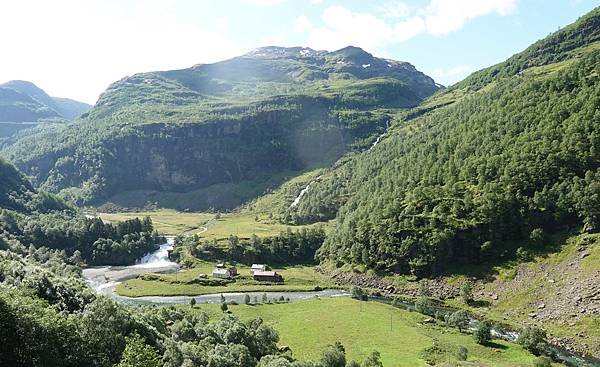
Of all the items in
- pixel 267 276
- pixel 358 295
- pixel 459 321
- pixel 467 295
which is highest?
pixel 459 321

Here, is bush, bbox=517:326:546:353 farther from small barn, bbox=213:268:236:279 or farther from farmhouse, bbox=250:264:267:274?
small barn, bbox=213:268:236:279

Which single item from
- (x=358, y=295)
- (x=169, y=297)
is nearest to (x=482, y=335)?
→ (x=358, y=295)

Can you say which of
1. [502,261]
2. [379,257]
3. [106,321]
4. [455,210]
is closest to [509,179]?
[455,210]

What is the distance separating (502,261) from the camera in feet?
486

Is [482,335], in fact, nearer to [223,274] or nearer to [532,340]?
[532,340]

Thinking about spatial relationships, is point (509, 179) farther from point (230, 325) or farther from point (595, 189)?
point (230, 325)

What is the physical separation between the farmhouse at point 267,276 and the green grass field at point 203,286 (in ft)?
6.88

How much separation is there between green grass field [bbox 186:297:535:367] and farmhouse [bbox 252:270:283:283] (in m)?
32.8

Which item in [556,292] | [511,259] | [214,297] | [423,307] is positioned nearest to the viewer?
[556,292]

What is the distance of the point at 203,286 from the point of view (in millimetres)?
164750

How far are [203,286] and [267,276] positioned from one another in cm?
2200

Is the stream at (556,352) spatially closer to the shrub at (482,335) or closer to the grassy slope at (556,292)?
the grassy slope at (556,292)

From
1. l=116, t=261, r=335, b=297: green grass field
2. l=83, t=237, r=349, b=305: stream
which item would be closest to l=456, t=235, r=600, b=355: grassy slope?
l=83, t=237, r=349, b=305: stream

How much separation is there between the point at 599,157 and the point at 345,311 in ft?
326
